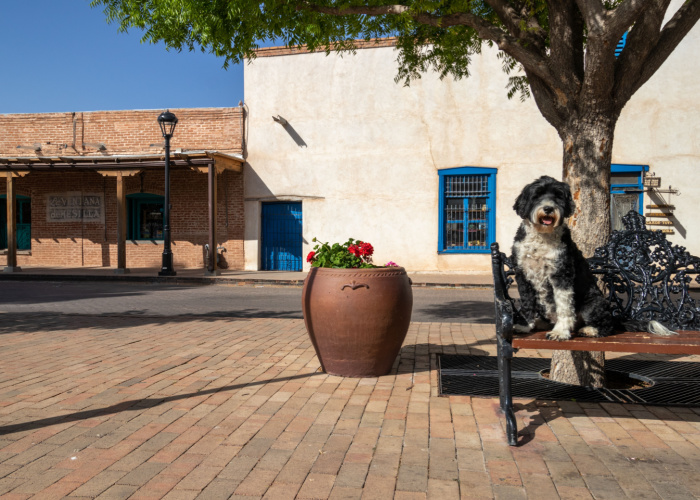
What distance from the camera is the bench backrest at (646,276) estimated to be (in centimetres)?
413

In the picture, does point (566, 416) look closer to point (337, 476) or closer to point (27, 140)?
point (337, 476)

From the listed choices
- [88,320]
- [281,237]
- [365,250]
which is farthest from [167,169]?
[365,250]

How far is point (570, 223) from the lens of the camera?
4680 mm

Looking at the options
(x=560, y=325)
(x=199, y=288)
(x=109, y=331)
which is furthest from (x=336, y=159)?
(x=560, y=325)

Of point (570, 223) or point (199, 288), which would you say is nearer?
point (570, 223)

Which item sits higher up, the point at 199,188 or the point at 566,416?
the point at 199,188

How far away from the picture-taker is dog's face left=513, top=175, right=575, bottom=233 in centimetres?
360

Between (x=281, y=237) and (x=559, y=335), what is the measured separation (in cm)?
1525

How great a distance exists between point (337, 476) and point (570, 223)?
2.93 metres

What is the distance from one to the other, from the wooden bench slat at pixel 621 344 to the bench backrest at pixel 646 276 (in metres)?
0.49

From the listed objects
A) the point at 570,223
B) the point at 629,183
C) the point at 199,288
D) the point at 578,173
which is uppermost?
the point at 629,183

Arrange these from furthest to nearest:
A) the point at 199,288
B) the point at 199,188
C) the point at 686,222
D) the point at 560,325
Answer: the point at 199,188 → the point at 686,222 → the point at 199,288 → the point at 560,325

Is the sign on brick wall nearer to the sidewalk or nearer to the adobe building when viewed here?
the adobe building

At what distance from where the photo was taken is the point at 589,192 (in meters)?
4.54
